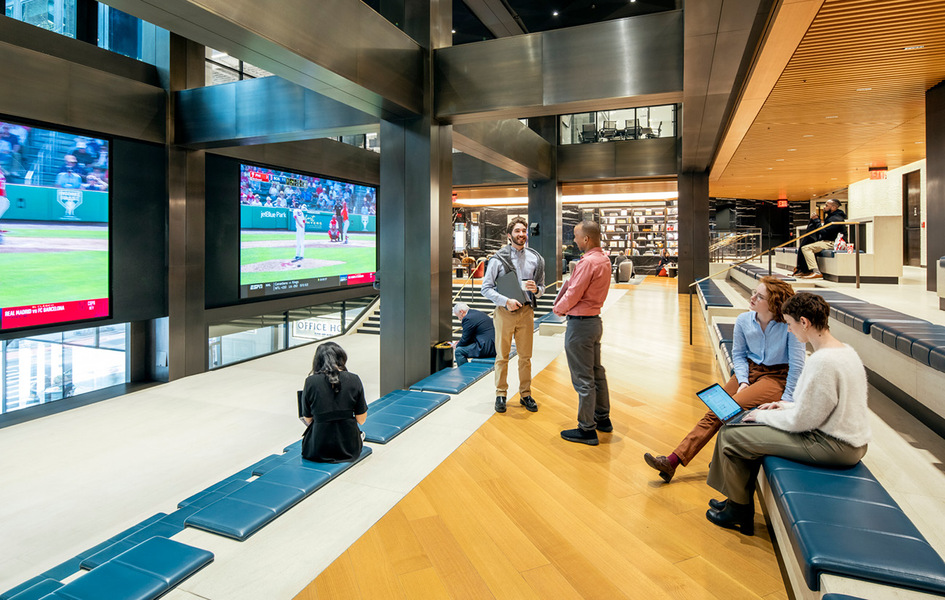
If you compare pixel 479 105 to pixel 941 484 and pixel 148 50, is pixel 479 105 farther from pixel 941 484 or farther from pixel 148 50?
pixel 148 50

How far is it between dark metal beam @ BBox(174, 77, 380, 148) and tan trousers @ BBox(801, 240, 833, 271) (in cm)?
921

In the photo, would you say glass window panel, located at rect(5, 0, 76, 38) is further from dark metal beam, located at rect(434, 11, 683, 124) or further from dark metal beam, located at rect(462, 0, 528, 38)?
dark metal beam, located at rect(462, 0, 528, 38)

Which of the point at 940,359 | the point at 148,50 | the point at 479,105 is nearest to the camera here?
the point at 940,359

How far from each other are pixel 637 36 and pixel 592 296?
344 cm

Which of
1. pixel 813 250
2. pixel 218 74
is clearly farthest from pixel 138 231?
Answer: pixel 813 250

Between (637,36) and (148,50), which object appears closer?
(637,36)

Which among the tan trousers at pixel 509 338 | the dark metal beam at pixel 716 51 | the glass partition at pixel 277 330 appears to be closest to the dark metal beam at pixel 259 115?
the glass partition at pixel 277 330

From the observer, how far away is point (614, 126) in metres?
14.3

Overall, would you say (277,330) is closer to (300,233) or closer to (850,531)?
(300,233)

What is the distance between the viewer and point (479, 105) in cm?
603

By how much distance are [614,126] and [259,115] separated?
10.0 metres

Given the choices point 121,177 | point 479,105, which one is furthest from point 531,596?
point 121,177

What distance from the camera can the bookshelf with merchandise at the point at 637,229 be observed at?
76.8 ft

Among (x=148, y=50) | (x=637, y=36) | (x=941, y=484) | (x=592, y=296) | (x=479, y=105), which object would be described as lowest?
(x=941, y=484)
